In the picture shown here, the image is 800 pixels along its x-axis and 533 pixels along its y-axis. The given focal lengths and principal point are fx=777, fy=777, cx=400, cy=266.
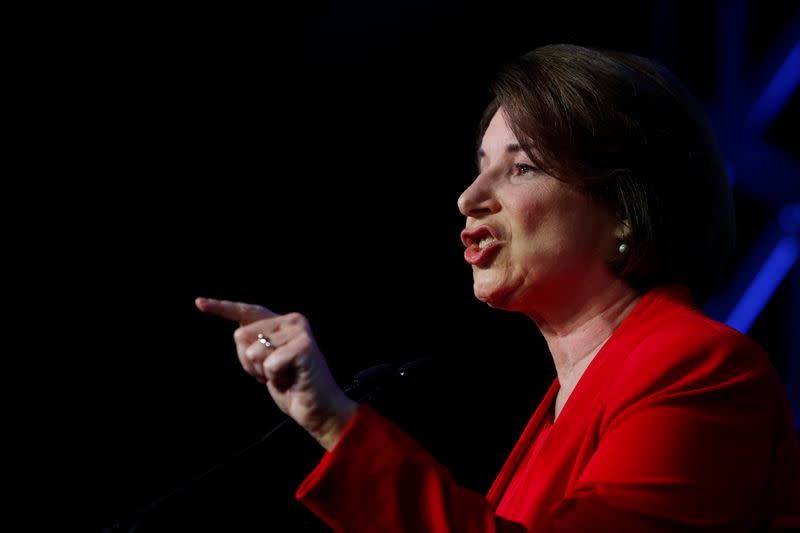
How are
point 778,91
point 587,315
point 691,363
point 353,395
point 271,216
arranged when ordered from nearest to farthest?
point 691,363 < point 353,395 < point 587,315 < point 778,91 < point 271,216

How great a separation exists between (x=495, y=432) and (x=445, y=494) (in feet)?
7.32

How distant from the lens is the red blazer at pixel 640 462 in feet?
3.25

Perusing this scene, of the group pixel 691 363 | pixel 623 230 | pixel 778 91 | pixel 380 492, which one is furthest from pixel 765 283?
pixel 380 492

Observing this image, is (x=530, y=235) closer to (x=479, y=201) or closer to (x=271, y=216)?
(x=479, y=201)

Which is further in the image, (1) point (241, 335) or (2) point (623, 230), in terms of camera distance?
(2) point (623, 230)

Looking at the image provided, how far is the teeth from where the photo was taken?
150 centimetres

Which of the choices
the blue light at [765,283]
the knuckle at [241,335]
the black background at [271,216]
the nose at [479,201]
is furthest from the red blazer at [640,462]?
the blue light at [765,283]

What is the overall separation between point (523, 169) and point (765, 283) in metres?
1.80

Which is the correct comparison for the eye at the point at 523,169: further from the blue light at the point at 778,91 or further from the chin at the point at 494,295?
the blue light at the point at 778,91

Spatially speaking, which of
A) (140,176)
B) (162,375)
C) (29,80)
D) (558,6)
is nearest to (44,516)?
(162,375)

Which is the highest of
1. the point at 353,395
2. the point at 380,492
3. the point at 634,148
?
the point at 634,148

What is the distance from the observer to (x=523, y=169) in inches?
60.1

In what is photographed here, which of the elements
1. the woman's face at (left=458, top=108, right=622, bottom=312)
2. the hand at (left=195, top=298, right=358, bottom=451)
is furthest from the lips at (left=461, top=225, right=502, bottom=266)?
the hand at (left=195, top=298, right=358, bottom=451)

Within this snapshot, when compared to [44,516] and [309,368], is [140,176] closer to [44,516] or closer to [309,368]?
[44,516]
